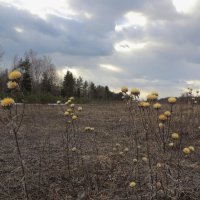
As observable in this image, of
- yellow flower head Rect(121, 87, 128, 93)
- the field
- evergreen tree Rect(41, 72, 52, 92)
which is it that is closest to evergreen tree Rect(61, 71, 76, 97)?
evergreen tree Rect(41, 72, 52, 92)

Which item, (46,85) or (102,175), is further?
(46,85)

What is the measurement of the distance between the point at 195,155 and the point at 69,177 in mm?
2865

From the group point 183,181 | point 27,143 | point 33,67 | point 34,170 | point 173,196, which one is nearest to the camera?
point 173,196

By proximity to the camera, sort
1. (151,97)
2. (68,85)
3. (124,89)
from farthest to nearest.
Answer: (68,85) < (124,89) < (151,97)

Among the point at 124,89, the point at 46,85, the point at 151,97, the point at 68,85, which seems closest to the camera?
the point at 151,97

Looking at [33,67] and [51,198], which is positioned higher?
[33,67]

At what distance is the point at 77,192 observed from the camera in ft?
13.1

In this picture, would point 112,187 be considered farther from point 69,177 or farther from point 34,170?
point 34,170

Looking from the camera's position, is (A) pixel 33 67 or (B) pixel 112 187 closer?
(B) pixel 112 187

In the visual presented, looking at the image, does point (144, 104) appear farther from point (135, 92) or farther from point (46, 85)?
point (46, 85)

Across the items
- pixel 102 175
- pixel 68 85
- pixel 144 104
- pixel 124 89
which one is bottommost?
pixel 102 175

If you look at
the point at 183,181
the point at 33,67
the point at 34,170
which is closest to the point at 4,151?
the point at 34,170

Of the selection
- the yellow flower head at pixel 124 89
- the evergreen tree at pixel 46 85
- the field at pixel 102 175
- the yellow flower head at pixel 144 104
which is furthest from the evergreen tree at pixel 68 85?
the yellow flower head at pixel 144 104

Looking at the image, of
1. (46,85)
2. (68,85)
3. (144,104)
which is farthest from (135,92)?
(46,85)
